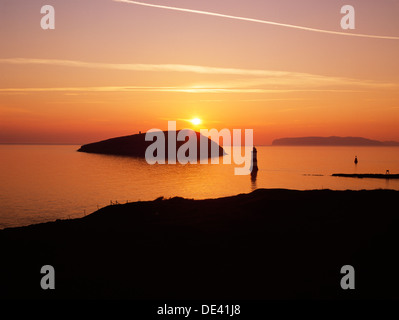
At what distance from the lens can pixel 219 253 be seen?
12867 millimetres

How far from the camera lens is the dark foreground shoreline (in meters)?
10.3

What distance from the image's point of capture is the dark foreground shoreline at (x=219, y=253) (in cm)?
1027

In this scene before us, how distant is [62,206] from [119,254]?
34392 mm

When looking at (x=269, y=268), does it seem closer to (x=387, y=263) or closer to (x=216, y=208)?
(x=387, y=263)

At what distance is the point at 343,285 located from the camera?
1020 centimetres

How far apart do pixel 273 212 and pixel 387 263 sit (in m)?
7.21

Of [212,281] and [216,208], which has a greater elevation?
[216,208]

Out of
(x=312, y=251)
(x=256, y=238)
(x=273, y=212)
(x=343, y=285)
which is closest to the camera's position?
(x=343, y=285)
